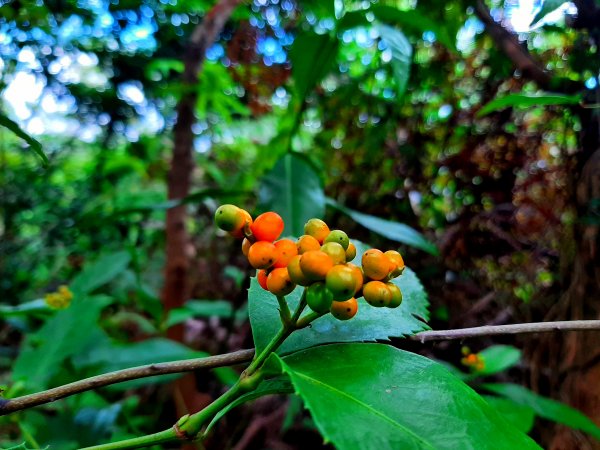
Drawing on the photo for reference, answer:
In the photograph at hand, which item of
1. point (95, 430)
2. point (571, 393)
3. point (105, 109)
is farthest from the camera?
point (105, 109)

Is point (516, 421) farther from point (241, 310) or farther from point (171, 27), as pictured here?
point (171, 27)

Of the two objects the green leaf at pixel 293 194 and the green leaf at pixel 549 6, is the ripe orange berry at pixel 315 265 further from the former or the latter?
the green leaf at pixel 293 194

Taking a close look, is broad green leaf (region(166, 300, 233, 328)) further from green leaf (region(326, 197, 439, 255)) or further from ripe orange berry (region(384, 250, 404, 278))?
ripe orange berry (region(384, 250, 404, 278))

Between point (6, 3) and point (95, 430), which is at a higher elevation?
point (6, 3)

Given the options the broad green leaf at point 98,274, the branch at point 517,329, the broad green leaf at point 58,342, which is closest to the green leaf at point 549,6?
the branch at point 517,329

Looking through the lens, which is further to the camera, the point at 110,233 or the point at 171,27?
the point at 110,233

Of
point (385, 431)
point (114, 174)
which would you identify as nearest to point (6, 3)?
point (385, 431)

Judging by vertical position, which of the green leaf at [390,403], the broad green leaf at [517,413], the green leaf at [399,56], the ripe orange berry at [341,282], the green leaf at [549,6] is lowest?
the broad green leaf at [517,413]
